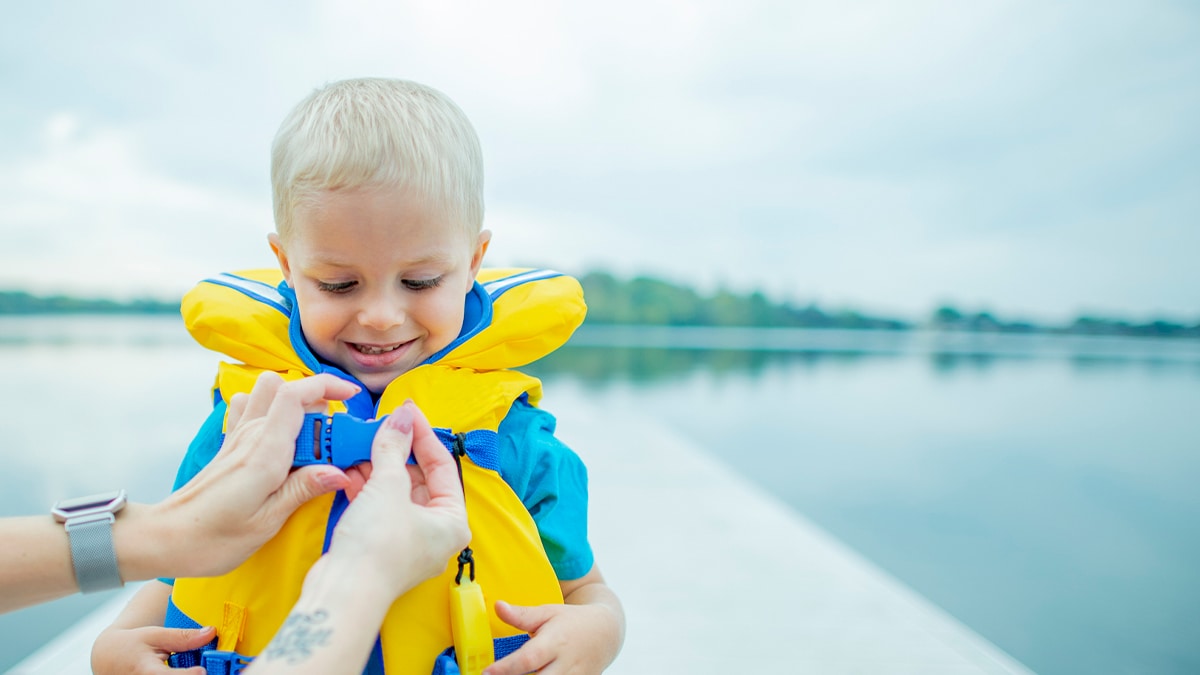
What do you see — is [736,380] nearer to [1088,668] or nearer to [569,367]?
[569,367]

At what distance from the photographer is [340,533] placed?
84 centimetres

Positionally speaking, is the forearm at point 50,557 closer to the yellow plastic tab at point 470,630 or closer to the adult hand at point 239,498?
the adult hand at point 239,498

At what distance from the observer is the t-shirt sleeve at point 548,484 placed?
1.19 m

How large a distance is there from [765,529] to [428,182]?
8.63 ft

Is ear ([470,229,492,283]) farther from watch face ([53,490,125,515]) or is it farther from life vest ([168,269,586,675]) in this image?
watch face ([53,490,125,515])

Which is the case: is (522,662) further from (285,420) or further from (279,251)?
(279,251)

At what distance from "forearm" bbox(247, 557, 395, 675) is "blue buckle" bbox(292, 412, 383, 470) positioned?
0.63 ft

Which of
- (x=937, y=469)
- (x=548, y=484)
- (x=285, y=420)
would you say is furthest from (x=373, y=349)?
(x=937, y=469)

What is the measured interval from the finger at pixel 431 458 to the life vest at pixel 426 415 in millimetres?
104

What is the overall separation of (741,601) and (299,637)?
190cm

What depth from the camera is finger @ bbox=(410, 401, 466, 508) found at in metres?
1.00

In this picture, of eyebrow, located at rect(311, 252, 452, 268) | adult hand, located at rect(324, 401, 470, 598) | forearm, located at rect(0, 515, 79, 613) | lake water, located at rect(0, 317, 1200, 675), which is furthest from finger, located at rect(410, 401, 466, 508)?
lake water, located at rect(0, 317, 1200, 675)

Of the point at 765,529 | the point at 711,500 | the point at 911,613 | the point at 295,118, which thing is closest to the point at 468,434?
the point at 295,118

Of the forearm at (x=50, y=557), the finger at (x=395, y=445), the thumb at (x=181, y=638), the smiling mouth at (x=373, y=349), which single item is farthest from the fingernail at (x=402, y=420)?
the thumb at (x=181, y=638)
